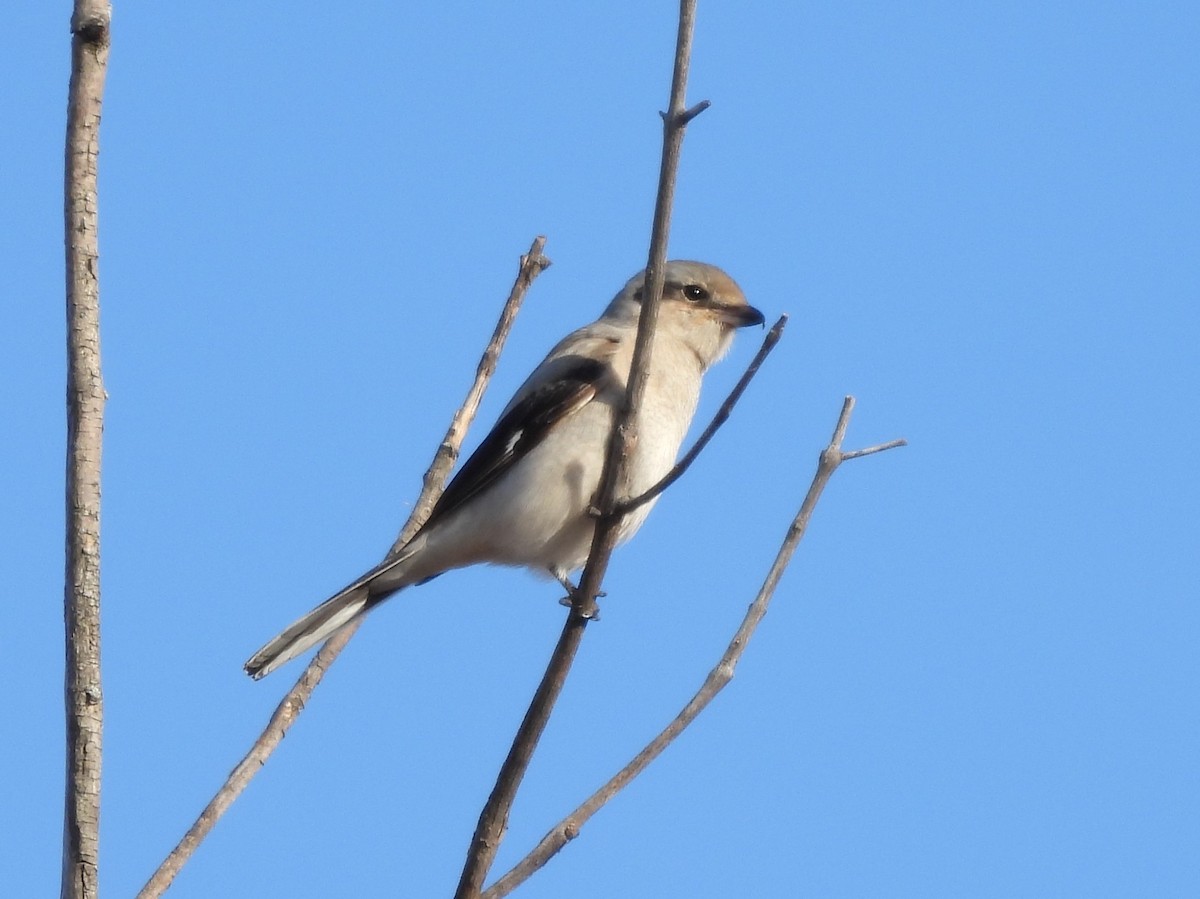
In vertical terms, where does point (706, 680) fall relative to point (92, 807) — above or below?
above

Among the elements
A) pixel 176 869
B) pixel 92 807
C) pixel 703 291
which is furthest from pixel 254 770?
pixel 703 291

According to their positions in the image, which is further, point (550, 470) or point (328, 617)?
point (550, 470)

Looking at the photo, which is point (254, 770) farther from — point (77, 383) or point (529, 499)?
point (529, 499)

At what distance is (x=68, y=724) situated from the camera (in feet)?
7.43

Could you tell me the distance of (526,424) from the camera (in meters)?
5.03

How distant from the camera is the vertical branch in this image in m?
2.25

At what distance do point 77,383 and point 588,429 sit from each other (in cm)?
274

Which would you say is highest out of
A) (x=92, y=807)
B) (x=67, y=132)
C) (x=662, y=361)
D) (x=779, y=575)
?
(x=662, y=361)

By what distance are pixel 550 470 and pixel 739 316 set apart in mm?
1216

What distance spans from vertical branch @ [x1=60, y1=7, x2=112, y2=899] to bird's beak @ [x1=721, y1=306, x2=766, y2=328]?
141 inches

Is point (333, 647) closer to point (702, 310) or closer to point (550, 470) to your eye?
point (550, 470)

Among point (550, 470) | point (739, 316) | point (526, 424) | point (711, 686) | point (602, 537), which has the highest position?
point (739, 316)

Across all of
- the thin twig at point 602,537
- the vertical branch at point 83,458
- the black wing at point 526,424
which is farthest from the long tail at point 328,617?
the vertical branch at point 83,458

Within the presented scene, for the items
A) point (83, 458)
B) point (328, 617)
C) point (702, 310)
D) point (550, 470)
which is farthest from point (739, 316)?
point (83, 458)
